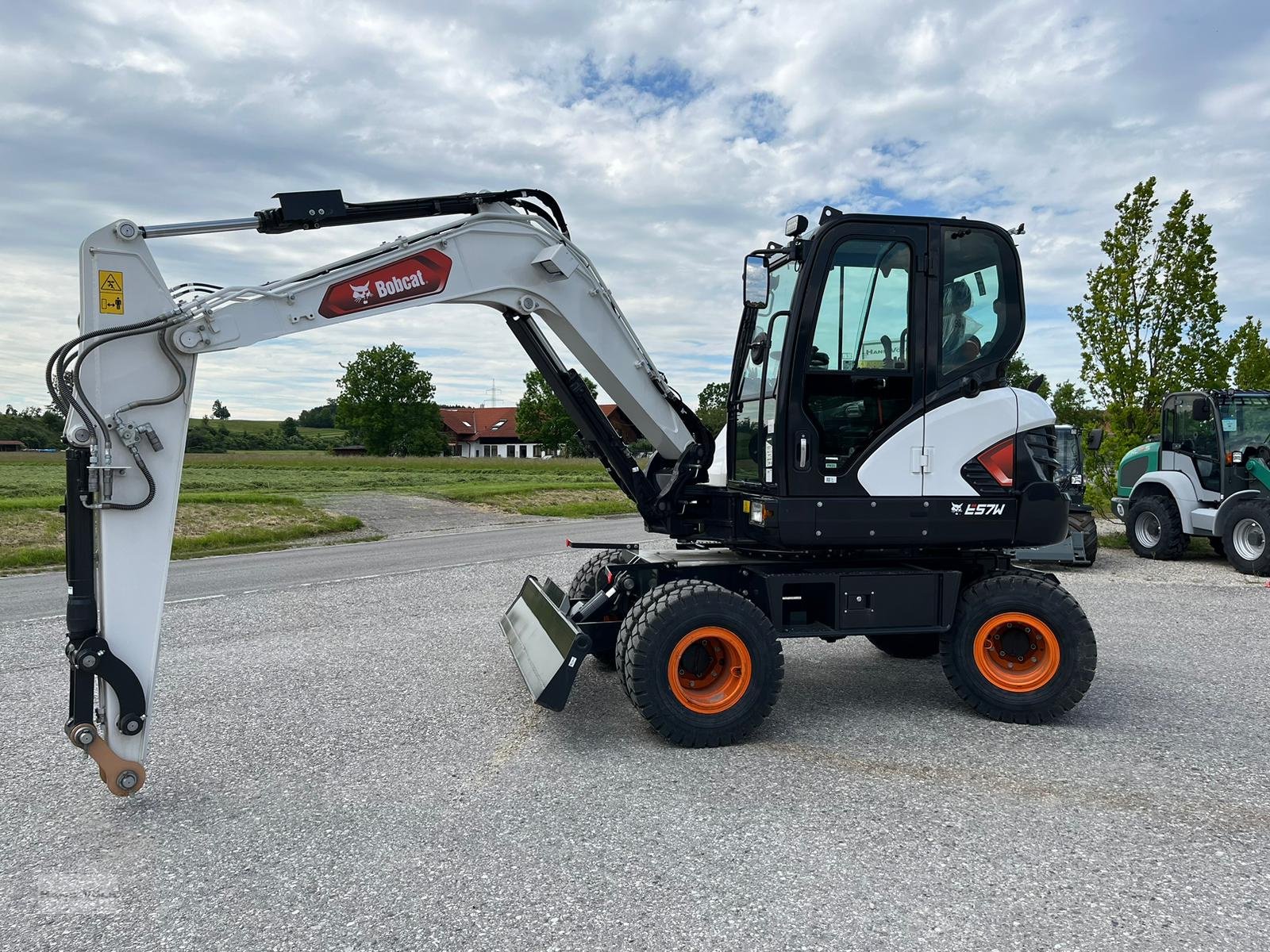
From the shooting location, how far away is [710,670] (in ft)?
18.4

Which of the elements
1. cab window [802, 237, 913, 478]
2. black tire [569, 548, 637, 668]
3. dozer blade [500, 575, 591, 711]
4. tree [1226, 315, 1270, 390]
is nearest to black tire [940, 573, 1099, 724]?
cab window [802, 237, 913, 478]

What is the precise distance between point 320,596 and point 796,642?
567cm

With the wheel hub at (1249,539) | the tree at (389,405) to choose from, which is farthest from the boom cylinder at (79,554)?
the tree at (389,405)

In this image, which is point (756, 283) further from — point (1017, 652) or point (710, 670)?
point (1017, 652)

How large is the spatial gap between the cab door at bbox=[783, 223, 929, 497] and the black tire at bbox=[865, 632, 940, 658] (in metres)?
2.31

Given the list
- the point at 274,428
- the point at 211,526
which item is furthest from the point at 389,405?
the point at 211,526

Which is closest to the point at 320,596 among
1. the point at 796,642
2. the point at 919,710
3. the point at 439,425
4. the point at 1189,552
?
the point at 796,642

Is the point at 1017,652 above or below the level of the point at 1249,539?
below

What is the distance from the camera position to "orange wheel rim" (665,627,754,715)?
17.3ft

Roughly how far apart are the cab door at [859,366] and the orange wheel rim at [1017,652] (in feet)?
3.47

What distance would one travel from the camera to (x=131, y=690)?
4.31 m

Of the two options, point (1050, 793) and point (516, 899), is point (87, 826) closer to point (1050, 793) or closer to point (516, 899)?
point (516, 899)

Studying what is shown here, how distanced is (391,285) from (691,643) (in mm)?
2721

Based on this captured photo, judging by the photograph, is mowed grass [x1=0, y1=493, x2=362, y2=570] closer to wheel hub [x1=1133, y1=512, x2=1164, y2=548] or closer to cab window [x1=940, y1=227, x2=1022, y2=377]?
cab window [x1=940, y1=227, x2=1022, y2=377]
